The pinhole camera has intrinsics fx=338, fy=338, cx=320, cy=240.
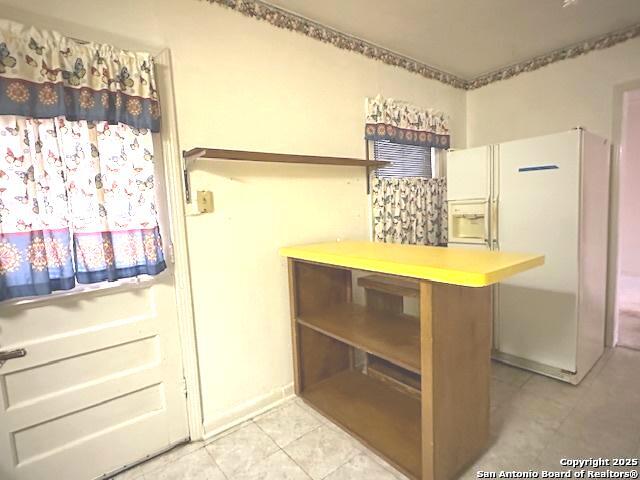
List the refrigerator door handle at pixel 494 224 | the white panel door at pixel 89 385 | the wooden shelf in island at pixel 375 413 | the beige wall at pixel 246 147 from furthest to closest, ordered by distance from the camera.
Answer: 1. the refrigerator door handle at pixel 494 224
2. the beige wall at pixel 246 147
3. the wooden shelf in island at pixel 375 413
4. the white panel door at pixel 89 385

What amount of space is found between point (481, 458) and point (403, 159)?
227 centimetres

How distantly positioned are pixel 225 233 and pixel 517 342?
2367 mm

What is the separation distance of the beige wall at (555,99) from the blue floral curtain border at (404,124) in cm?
52

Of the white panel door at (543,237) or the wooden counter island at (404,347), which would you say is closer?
the wooden counter island at (404,347)

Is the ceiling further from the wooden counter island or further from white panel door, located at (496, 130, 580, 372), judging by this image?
the wooden counter island

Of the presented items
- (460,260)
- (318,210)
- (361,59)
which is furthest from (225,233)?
(361,59)

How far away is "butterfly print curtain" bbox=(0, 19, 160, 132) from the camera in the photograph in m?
1.36

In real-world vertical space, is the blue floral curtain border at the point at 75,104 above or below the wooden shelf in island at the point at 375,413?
above

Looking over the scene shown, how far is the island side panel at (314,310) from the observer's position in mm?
2256

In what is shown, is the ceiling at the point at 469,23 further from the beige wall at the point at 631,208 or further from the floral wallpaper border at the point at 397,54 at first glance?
the beige wall at the point at 631,208

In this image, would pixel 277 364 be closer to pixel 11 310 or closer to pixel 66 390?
pixel 66 390

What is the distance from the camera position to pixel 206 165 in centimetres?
193

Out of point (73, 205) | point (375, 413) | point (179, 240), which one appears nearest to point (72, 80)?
point (73, 205)

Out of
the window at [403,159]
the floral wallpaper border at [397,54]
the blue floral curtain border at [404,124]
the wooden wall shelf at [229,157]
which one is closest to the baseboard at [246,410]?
the wooden wall shelf at [229,157]
